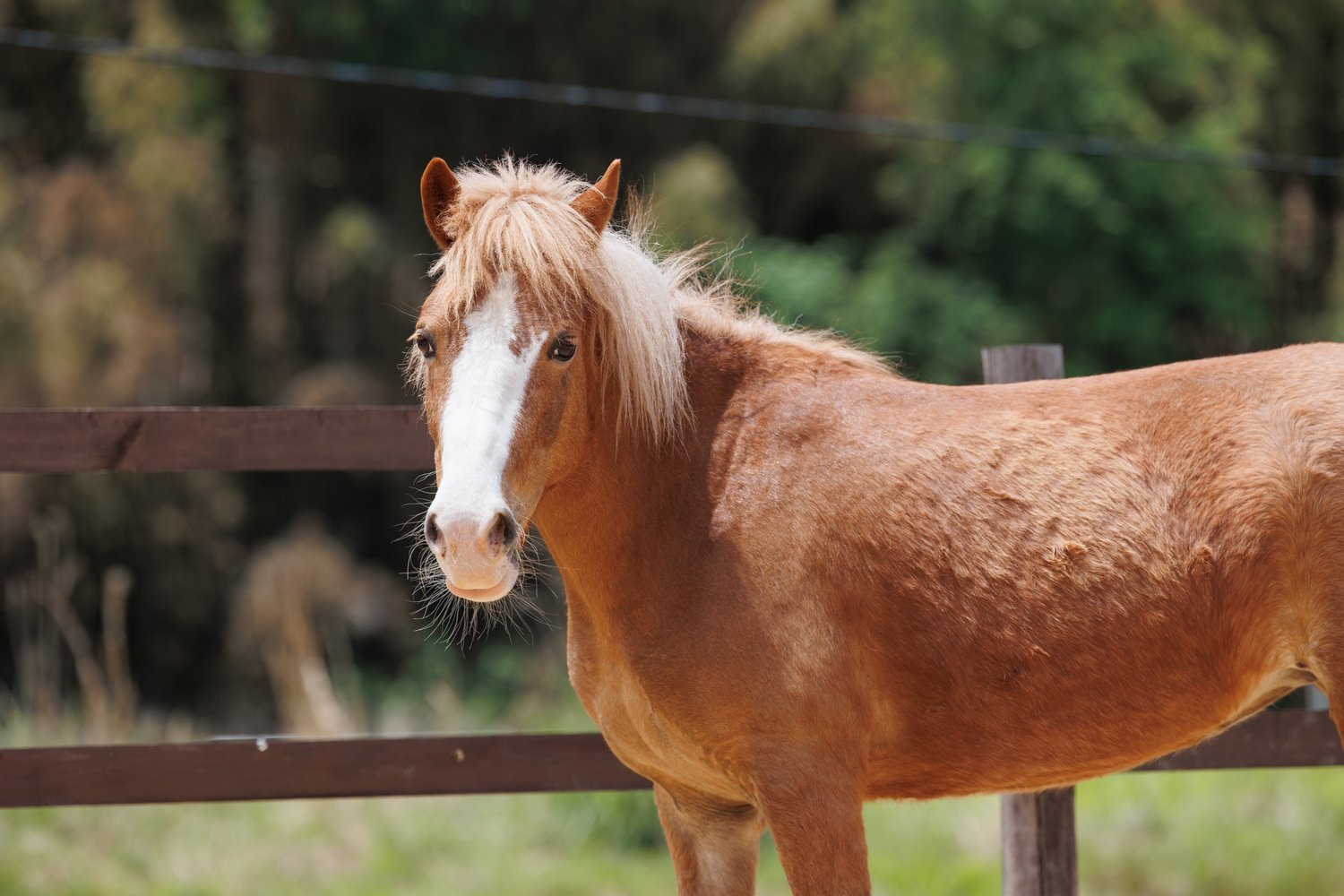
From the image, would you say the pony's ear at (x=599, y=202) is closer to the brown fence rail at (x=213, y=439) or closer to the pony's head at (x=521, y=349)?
the pony's head at (x=521, y=349)

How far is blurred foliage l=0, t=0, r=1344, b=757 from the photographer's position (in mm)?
10672

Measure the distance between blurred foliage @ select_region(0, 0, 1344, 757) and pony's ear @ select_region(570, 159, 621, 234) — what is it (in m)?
7.19

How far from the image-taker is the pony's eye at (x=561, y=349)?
8.48 feet

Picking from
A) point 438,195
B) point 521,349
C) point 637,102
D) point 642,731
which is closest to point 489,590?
point 521,349

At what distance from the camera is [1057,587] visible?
2.69 meters

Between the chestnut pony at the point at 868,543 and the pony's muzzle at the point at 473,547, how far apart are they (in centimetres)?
15

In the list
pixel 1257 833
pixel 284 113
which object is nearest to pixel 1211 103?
pixel 1257 833

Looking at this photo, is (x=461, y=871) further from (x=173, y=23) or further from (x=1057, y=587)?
(x=173, y=23)

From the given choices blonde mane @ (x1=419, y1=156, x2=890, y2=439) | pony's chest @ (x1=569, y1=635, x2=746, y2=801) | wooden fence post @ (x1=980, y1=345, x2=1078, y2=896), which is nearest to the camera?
blonde mane @ (x1=419, y1=156, x2=890, y2=439)

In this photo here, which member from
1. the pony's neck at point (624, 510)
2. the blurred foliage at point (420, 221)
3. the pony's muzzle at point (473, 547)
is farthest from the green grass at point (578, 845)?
the pony's muzzle at point (473, 547)

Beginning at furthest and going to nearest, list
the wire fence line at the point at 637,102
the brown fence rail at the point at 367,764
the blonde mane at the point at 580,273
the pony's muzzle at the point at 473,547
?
1. the wire fence line at the point at 637,102
2. the brown fence rail at the point at 367,764
3. the blonde mane at the point at 580,273
4. the pony's muzzle at the point at 473,547

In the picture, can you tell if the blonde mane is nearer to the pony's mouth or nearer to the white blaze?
the white blaze

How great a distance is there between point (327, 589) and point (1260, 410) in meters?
8.91

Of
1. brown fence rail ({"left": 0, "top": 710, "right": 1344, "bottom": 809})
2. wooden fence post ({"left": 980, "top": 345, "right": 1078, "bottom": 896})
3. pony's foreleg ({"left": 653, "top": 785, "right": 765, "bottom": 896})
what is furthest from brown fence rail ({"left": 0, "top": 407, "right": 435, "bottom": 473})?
wooden fence post ({"left": 980, "top": 345, "right": 1078, "bottom": 896})
